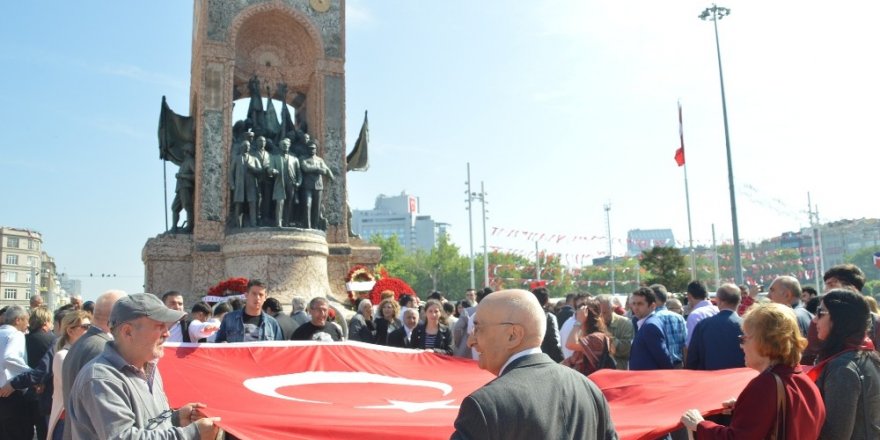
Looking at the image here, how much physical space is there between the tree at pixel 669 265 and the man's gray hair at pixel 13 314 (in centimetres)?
2873

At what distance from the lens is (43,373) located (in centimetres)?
717

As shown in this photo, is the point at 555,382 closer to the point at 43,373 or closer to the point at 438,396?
the point at 438,396

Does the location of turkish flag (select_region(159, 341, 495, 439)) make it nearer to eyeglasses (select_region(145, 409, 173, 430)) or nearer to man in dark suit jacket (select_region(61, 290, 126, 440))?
eyeglasses (select_region(145, 409, 173, 430))

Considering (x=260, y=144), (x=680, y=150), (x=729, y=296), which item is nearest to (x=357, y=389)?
(x=729, y=296)

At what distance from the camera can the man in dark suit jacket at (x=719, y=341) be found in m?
6.45

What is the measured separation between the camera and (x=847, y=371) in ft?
13.2

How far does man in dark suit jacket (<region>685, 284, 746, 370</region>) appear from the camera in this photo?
6.45 m

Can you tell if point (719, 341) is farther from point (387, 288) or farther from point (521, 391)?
point (387, 288)

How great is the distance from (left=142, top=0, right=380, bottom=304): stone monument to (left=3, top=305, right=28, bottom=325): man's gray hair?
913cm

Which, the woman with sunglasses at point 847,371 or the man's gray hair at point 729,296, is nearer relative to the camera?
the woman with sunglasses at point 847,371

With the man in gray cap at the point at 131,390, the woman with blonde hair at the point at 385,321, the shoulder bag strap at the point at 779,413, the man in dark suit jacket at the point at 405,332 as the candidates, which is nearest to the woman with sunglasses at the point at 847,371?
the shoulder bag strap at the point at 779,413

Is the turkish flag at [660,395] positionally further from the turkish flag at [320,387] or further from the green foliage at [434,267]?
the green foliage at [434,267]

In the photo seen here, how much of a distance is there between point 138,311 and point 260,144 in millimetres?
15750

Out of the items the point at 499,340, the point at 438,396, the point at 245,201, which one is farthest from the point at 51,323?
the point at 245,201
